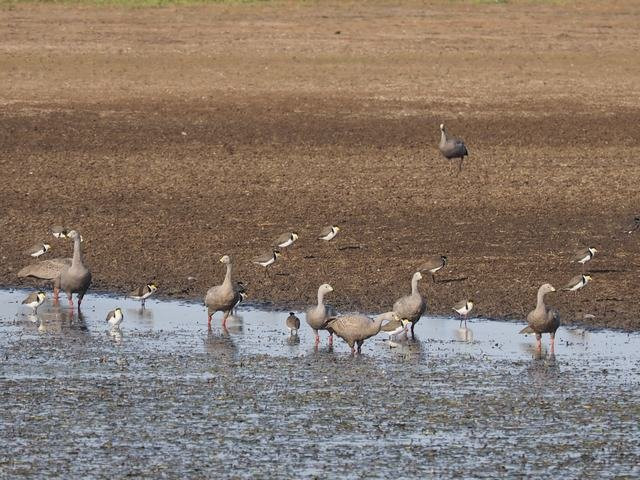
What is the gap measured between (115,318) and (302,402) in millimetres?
3762

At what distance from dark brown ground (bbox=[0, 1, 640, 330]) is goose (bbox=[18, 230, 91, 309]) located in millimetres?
640

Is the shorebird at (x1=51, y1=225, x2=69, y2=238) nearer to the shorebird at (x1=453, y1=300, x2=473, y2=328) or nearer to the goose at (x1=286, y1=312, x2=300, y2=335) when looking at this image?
the goose at (x1=286, y1=312, x2=300, y2=335)

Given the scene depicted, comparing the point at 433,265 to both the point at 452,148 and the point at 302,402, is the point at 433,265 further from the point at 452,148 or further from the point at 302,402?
the point at 452,148

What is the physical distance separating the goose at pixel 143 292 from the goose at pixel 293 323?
197 cm

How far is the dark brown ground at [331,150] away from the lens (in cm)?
1880

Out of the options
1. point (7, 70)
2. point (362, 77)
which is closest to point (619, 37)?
point (362, 77)

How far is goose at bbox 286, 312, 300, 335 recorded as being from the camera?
15.9m

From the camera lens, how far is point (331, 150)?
25.8 metres

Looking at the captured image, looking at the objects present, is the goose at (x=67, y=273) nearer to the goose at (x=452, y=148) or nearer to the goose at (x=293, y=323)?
the goose at (x=293, y=323)

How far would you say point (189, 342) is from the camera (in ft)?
51.4

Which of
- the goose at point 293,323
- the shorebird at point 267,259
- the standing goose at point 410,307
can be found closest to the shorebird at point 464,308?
the standing goose at point 410,307

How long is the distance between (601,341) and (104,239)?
7497mm

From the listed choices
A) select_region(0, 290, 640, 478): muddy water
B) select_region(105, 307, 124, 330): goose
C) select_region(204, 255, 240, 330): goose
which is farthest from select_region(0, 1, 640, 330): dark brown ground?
select_region(105, 307, 124, 330): goose

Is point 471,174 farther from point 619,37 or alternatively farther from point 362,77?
point 619,37
